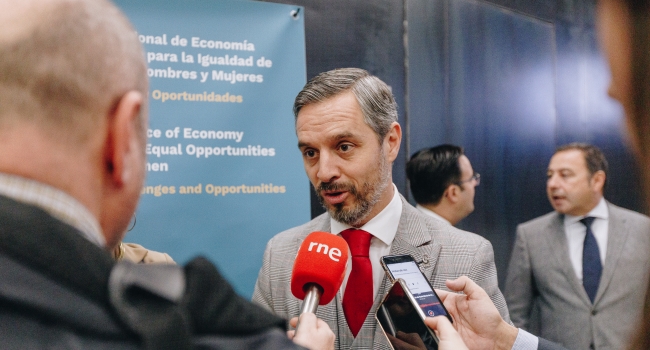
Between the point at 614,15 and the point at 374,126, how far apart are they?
4.79 ft

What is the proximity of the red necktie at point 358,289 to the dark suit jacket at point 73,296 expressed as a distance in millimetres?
1190

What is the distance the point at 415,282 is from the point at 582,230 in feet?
7.61

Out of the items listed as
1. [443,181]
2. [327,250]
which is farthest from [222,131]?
[443,181]

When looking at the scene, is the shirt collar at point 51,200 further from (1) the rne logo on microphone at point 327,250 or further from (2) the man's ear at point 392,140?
(2) the man's ear at point 392,140

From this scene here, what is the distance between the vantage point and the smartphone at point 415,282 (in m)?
1.35

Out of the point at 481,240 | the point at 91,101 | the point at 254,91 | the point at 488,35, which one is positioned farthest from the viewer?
the point at 488,35

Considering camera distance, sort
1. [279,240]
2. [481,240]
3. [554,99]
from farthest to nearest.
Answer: [554,99] → [279,240] → [481,240]

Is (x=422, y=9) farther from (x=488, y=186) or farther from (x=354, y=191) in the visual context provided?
(x=354, y=191)

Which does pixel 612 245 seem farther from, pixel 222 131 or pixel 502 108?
pixel 222 131

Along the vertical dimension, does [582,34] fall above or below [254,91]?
above

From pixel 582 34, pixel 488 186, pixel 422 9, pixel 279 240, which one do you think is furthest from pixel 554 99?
pixel 279 240

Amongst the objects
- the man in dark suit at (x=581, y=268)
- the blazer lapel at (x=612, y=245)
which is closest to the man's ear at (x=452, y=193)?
the man in dark suit at (x=581, y=268)

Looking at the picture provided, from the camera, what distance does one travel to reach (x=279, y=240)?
80.3 inches

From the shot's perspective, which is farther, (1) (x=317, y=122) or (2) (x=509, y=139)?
(2) (x=509, y=139)
